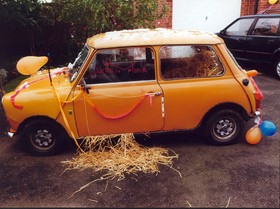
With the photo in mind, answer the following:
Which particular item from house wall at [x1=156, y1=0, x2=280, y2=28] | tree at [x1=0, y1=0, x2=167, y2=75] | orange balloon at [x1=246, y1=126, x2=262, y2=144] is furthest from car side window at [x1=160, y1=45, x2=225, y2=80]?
house wall at [x1=156, y1=0, x2=280, y2=28]

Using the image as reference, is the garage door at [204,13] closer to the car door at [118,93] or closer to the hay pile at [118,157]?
the car door at [118,93]

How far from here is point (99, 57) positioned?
4.67 m

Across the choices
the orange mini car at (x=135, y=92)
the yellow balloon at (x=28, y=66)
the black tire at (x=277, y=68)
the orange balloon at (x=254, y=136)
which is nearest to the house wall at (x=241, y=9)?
the black tire at (x=277, y=68)

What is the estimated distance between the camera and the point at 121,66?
4.72m

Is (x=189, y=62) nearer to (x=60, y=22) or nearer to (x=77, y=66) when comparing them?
(x=77, y=66)

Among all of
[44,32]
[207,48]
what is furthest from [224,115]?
A: [44,32]

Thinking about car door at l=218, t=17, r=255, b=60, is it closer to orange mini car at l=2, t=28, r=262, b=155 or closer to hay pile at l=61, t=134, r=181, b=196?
orange mini car at l=2, t=28, r=262, b=155

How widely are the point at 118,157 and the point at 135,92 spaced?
3.50 ft

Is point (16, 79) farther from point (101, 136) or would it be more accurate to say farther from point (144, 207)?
point (144, 207)

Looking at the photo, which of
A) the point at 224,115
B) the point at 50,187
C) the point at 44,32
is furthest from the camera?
the point at 44,32

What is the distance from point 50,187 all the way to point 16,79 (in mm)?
6093

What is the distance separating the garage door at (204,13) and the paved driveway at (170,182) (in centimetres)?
782

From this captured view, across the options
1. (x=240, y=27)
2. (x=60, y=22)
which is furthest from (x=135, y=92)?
(x=60, y=22)

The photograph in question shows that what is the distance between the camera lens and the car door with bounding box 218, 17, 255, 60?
371 inches
